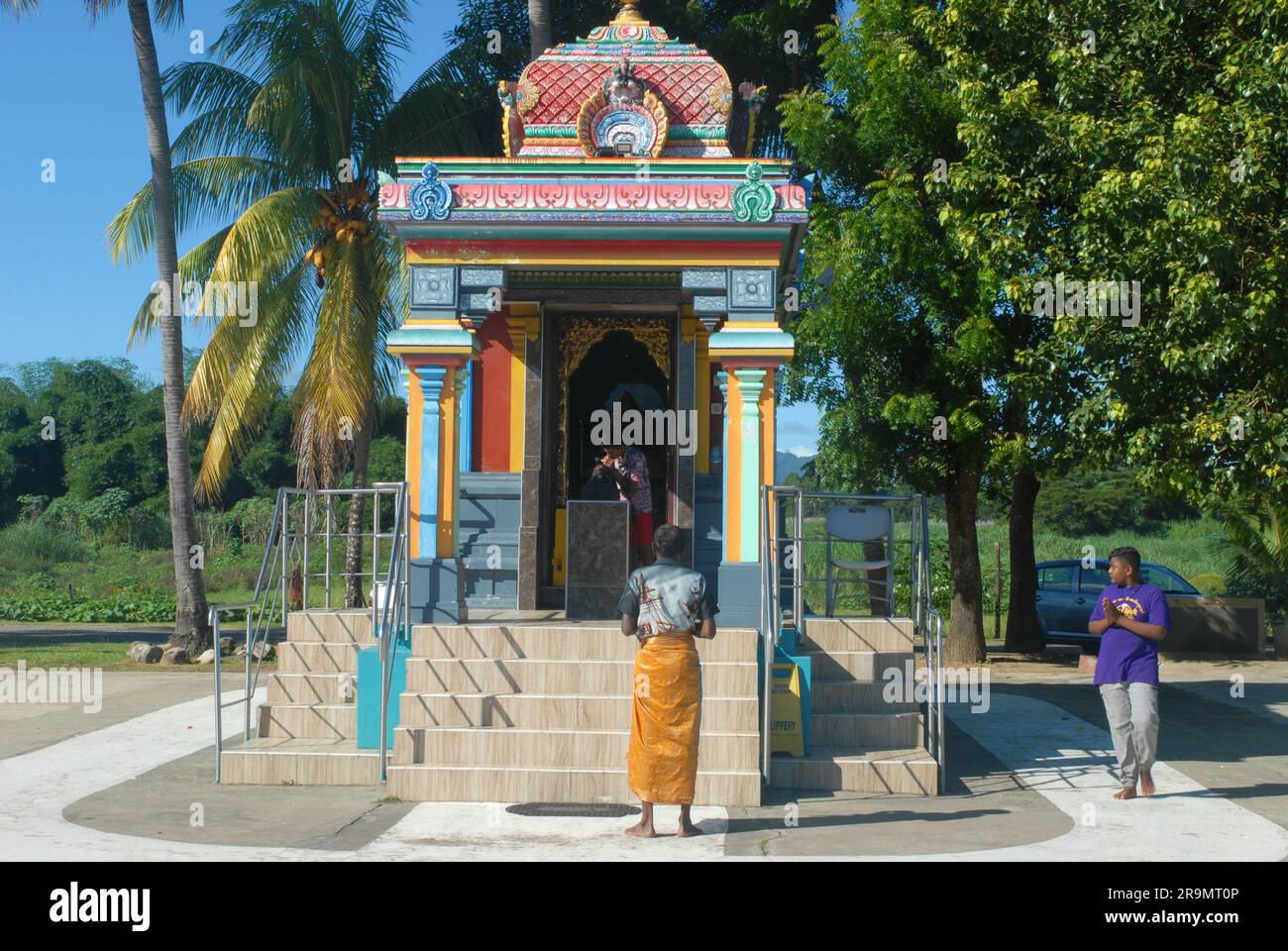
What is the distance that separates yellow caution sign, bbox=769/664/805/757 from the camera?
31.6 feet

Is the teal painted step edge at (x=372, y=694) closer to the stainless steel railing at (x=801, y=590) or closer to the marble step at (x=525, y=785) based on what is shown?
the marble step at (x=525, y=785)

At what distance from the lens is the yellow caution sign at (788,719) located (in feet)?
31.6

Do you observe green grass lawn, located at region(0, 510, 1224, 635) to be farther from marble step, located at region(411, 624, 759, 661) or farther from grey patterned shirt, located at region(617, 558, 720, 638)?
grey patterned shirt, located at region(617, 558, 720, 638)

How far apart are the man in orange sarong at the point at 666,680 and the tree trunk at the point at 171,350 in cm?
1293

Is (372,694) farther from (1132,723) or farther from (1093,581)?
(1093,581)

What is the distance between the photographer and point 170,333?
1933 cm

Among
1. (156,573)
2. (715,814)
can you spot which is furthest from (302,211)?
(156,573)

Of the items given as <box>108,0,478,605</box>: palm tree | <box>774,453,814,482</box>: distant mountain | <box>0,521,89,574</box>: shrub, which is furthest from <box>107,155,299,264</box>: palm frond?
<box>0,521,89,574</box>: shrub

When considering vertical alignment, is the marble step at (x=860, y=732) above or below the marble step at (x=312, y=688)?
below

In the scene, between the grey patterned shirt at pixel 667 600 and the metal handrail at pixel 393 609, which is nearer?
the grey patterned shirt at pixel 667 600

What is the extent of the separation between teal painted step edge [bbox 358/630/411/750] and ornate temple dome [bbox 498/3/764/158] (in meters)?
5.04

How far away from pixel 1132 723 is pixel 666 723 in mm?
3787
